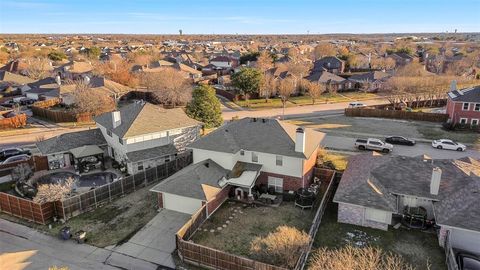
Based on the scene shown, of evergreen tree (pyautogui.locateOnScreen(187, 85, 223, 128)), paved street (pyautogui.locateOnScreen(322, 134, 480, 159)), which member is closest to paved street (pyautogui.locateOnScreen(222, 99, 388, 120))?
evergreen tree (pyautogui.locateOnScreen(187, 85, 223, 128))

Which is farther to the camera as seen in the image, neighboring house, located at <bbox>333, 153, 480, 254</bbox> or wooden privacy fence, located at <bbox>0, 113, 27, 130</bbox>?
wooden privacy fence, located at <bbox>0, 113, 27, 130</bbox>

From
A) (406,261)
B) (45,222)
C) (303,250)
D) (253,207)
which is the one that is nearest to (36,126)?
(45,222)

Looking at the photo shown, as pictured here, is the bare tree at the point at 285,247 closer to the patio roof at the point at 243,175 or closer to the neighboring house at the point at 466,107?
the patio roof at the point at 243,175

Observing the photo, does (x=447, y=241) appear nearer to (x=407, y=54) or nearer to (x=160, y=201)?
(x=160, y=201)

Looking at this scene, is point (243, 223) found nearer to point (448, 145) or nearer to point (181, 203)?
point (181, 203)

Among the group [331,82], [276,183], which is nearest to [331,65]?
[331,82]

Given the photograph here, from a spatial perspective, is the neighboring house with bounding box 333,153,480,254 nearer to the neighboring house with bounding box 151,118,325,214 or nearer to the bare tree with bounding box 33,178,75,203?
the neighboring house with bounding box 151,118,325,214

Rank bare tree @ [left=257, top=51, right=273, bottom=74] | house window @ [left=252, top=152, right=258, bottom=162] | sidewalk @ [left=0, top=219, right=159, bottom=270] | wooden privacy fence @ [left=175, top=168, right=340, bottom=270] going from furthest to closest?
bare tree @ [left=257, top=51, right=273, bottom=74] → house window @ [left=252, top=152, right=258, bottom=162] → sidewalk @ [left=0, top=219, right=159, bottom=270] → wooden privacy fence @ [left=175, top=168, right=340, bottom=270]
